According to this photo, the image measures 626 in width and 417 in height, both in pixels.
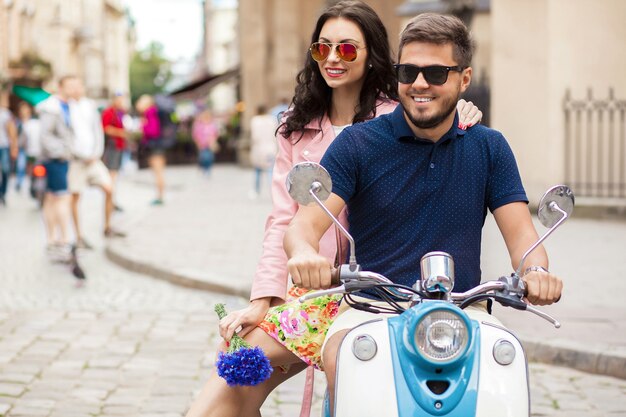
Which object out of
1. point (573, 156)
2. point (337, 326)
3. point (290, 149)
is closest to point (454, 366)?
point (337, 326)

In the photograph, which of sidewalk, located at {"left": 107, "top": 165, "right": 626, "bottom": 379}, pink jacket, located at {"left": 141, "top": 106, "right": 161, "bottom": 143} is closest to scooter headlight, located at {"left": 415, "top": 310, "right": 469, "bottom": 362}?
sidewalk, located at {"left": 107, "top": 165, "right": 626, "bottom": 379}

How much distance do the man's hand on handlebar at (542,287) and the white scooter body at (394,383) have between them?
18 cm

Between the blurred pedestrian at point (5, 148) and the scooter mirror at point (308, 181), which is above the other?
the scooter mirror at point (308, 181)

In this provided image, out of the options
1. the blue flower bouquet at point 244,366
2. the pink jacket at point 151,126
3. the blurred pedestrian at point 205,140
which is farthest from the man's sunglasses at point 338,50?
the blurred pedestrian at point 205,140

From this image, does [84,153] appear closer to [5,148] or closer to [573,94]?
[573,94]

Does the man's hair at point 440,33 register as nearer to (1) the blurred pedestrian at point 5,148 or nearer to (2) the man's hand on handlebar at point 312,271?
(2) the man's hand on handlebar at point 312,271

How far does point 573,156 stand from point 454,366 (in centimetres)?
1421

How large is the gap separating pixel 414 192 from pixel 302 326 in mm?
517

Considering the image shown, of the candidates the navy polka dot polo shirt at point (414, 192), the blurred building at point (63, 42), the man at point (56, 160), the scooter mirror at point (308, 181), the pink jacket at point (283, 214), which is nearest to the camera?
the scooter mirror at point (308, 181)

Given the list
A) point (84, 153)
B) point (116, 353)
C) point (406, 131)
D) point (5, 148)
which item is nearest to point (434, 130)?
point (406, 131)

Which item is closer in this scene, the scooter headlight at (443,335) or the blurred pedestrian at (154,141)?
the scooter headlight at (443,335)

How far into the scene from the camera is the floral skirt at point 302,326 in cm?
336

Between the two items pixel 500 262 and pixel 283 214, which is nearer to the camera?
pixel 283 214

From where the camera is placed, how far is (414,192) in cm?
324
